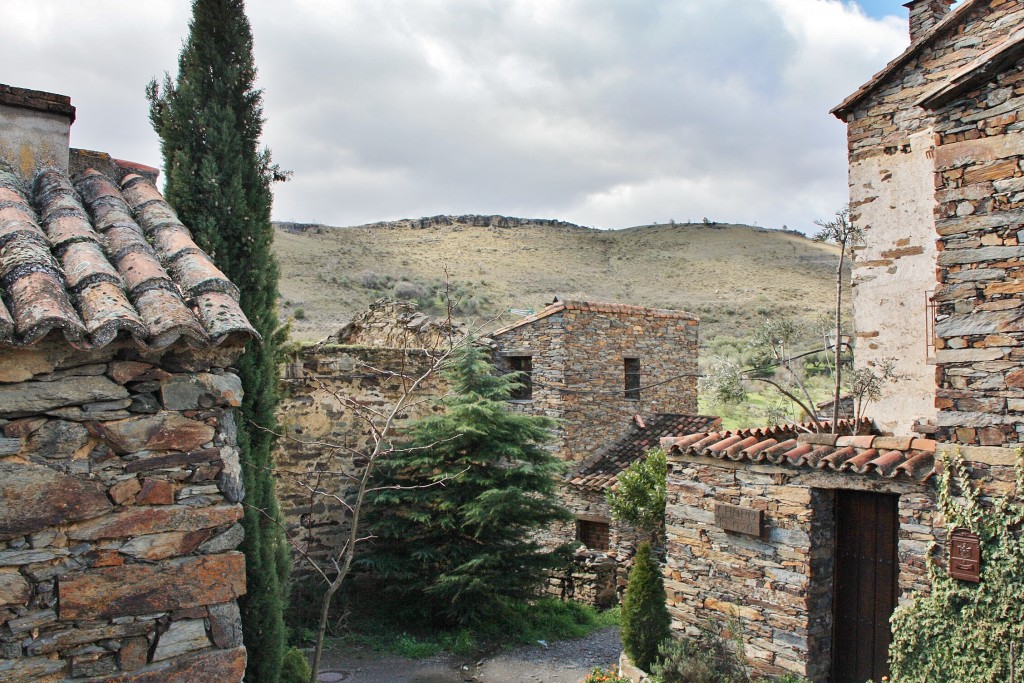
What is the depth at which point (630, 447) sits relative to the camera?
13.7m

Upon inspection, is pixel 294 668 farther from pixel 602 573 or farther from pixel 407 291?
pixel 407 291

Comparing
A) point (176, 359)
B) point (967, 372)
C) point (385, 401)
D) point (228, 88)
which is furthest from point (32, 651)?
point (385, 401)

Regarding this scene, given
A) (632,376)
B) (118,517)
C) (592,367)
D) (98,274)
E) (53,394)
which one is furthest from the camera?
(632,376)

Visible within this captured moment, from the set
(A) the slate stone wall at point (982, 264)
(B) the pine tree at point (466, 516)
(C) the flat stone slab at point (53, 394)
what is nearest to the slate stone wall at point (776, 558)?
(A) the slate stone wall at point (982, 264)

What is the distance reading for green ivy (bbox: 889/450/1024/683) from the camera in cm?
528

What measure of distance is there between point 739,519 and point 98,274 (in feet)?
20.5

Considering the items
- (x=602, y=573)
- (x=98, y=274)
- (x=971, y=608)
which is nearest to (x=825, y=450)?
(x=971, y=608)

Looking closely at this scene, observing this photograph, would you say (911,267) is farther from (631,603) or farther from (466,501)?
(466,501)

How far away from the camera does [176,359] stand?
322 centimetres

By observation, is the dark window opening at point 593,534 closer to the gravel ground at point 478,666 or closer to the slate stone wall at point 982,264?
the gravel ground at point 478,666

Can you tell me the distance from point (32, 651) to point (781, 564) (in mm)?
6206

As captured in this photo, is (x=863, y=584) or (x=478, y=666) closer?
(x=863, y=584)

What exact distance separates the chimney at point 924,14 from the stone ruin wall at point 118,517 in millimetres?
8433

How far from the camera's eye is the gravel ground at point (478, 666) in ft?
27.2
